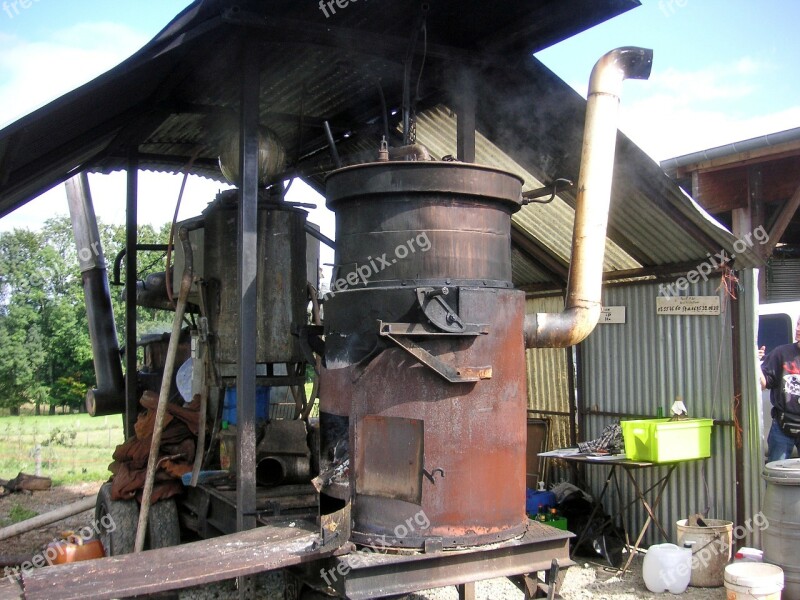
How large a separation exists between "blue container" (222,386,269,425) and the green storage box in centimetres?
346

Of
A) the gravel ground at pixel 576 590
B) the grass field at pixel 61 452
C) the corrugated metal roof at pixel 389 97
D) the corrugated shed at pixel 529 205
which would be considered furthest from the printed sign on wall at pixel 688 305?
the grass field at pixel 61 452

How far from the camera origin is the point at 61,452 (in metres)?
15.4

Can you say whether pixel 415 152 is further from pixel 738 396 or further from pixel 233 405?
pixel 738 396

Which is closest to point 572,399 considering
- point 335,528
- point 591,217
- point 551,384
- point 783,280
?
point 551,384

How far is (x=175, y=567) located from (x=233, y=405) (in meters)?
2.99

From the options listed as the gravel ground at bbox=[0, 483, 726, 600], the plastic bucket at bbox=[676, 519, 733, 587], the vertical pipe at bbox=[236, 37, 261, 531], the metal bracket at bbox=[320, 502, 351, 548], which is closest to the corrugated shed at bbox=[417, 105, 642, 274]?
the plastic bucket at bbox=[676, 519, 733, 587]

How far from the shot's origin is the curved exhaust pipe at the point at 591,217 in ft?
16.0

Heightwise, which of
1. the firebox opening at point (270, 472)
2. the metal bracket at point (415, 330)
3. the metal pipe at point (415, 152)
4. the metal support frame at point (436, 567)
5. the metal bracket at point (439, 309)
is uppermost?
the metal pipe at point (415, 152)

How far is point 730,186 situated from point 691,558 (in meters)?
4.41

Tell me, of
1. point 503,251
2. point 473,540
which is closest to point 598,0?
point 503,251

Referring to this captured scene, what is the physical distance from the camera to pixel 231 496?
5836 millimetres

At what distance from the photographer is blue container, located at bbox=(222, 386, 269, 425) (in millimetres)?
6973

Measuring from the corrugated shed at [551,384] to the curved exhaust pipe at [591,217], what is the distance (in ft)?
11.8

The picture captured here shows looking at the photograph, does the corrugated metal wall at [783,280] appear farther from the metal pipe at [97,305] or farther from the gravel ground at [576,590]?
the metal pipe at [97,305]
